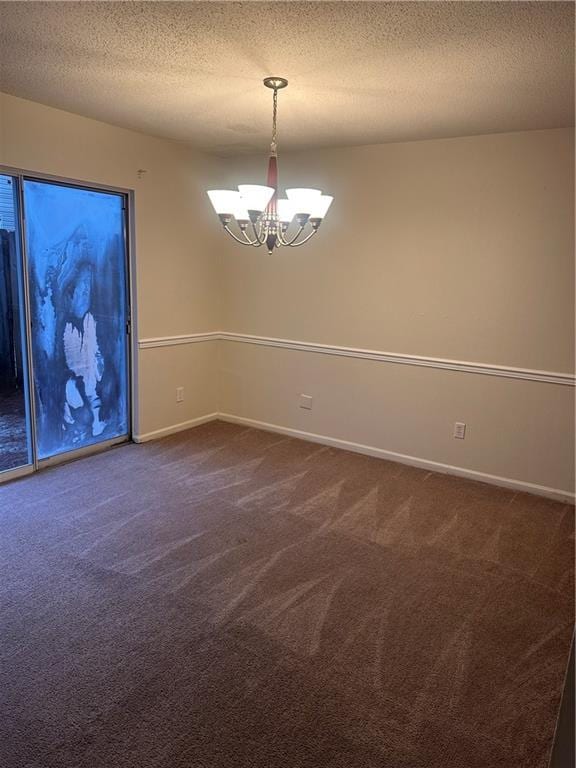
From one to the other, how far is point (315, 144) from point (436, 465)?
2.65 metres

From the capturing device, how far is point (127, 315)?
4.41 meters

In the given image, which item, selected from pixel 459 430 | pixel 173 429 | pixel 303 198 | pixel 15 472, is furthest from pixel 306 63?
pixel 173 429

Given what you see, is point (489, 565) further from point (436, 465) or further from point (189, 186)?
point (189, 186)

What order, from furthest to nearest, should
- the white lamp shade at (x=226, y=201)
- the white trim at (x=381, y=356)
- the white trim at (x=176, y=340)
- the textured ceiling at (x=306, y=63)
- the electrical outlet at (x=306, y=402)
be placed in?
the electrical outlet at (x=306, y=402)
the white trim at (x=176, y=340)
the white trim at (x=381, y=356)
the white lamp shade at (x=226, y=201)
the textured ceiling at (x=306, y=63)

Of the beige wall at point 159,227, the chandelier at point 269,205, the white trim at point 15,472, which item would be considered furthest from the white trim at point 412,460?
the chandelier at point 269,205

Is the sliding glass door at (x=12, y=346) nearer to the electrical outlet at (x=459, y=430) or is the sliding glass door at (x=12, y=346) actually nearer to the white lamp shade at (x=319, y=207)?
the white lamp shade at (x=319, y=207)

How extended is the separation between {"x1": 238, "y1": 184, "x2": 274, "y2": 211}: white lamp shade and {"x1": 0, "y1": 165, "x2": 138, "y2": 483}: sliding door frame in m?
1.81

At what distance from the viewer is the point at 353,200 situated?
424cm

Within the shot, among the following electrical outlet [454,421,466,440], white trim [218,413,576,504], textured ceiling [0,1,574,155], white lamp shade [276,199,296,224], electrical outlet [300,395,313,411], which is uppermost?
textured ceiling [0,1,574,155]

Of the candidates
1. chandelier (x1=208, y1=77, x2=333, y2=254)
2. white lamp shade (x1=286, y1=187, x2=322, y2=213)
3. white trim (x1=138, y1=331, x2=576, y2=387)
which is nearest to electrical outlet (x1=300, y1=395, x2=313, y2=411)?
white trim (x1=138, y1=331, x2=576, y2=387)

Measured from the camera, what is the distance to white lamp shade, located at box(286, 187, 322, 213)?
2.67m

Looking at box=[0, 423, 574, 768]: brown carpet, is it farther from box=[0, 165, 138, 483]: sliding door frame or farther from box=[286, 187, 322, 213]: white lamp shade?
box=[286, 187, 322, 213]: white lamp shade

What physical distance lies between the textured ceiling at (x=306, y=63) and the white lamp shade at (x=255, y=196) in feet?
1.77

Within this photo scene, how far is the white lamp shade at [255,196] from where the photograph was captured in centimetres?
253
